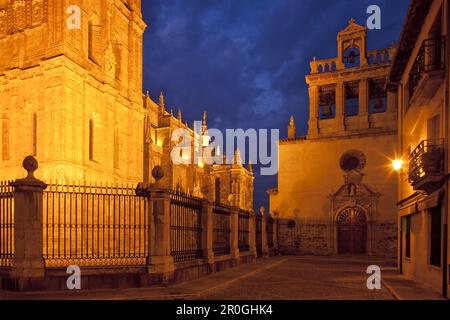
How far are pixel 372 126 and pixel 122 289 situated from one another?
75.7ft

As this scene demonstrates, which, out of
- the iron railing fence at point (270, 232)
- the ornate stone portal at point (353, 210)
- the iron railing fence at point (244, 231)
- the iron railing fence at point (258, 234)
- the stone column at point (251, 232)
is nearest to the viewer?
the iron railing fence at point (244, 231)

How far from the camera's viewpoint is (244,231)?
21016mm

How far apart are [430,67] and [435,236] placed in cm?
522

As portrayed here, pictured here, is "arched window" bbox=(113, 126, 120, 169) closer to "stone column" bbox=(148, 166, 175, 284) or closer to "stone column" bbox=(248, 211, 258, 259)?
"stone column" bbox=(248, 211, 258, 259)

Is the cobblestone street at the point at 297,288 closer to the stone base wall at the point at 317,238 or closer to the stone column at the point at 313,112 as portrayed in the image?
the stone base wall at the point at 317,238

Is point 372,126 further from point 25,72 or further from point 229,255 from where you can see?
point 25,72

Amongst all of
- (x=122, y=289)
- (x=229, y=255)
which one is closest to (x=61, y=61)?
(x=229, y=255)

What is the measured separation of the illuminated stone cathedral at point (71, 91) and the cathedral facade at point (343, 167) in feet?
41.7

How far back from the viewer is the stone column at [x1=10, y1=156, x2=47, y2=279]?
10.1 metres

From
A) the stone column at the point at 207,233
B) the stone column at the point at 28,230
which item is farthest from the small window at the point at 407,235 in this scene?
the stone column at the point at 28,230

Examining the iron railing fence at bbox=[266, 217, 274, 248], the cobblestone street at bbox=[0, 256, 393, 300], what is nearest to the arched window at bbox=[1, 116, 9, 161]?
the iron railing fence at bbox=[266, 217, 274, 248]

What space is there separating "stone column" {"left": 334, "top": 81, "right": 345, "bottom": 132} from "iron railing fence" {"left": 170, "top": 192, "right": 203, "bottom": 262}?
59.0 feet

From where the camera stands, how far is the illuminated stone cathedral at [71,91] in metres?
23.3

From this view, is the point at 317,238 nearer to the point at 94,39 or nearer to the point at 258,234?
the point at 258,234
